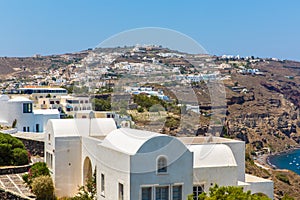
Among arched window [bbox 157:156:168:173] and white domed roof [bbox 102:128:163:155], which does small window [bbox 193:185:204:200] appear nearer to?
arched window [bbox 157:156:168:173]

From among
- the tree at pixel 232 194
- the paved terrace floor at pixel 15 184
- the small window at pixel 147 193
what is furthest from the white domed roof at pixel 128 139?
the paved terrace floor at pixel 15 184

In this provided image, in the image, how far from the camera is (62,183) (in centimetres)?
1906

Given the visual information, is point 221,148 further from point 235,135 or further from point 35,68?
point 35,68

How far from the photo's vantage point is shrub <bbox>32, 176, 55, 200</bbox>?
18.3m

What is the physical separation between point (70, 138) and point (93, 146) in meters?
1.88

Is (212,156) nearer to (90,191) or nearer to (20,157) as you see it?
(90,191)

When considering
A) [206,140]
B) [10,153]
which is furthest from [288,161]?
[206,140]

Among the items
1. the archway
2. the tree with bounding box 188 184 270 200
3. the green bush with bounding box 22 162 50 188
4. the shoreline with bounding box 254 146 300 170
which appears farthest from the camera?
the shoreline with bounding box 254 146 300 170

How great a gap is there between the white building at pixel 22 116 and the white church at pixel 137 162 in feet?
44.2

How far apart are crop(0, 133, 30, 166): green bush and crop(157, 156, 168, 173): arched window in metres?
10.7

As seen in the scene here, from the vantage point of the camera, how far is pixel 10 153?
2341 centimetres


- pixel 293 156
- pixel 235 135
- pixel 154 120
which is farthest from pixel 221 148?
pixel 293 156

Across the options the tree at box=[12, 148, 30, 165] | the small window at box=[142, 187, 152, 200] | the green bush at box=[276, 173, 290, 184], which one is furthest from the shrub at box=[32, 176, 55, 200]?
the green bush at box=[276, 173, 290, 184]

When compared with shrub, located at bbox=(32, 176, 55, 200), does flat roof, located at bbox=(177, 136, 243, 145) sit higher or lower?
higher
